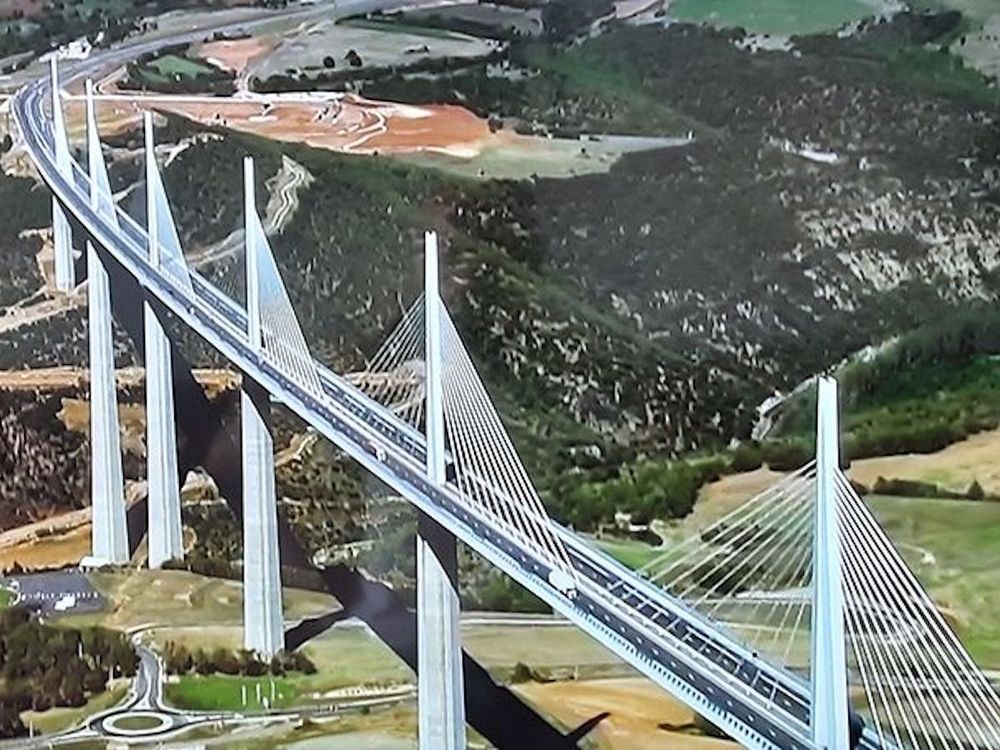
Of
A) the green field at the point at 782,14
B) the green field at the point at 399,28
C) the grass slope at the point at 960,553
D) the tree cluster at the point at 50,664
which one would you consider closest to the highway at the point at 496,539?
the green field at the point at 399,28

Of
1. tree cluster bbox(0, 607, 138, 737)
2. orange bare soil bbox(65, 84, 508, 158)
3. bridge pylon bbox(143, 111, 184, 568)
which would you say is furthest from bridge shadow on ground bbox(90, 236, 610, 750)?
orange bare soil bbox(65, 84, 508, 158)

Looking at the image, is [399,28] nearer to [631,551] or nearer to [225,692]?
[631,551]

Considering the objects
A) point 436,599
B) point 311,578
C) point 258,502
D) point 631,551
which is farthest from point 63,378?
point 631,551

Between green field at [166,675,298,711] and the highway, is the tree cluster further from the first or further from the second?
the highway

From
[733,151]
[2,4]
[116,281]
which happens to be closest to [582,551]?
[733,151]

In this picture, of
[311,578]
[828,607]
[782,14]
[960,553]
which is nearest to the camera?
[828,607]

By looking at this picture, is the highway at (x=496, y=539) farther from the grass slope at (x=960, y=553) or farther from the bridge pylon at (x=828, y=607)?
the grass slope at (x=960, y=553)
